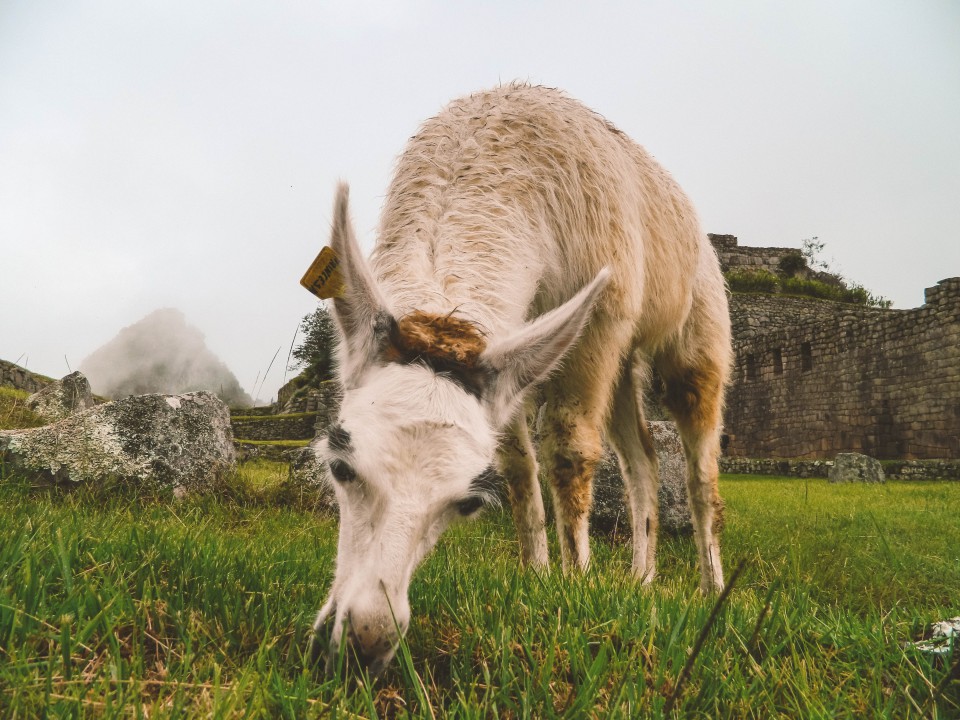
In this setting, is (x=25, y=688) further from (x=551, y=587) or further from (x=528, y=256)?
(x=528, y=256)

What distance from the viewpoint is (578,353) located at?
2.94m

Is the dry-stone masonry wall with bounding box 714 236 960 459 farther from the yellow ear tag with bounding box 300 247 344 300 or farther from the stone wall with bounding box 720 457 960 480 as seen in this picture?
the yellow ear tag with bounding box 300 247 344 300

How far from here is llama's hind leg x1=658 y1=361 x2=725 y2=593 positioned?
4.15 m

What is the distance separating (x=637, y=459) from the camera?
4617 mm

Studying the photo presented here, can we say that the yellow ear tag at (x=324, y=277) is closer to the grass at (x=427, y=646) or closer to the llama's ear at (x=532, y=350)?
the llama's ear at (x=532, y=350)

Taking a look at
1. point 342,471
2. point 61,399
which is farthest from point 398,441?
point 61,399

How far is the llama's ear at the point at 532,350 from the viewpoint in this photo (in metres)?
1.95

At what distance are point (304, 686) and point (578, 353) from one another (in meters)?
1.98

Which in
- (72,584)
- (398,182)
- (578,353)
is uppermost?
(398,182)

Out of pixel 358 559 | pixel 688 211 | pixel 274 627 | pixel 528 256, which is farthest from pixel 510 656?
pixel 688 211

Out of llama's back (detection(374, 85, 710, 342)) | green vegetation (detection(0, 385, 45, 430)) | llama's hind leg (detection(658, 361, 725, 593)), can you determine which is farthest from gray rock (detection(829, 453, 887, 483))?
green vegetation (detection(0, 385, 45, 430))

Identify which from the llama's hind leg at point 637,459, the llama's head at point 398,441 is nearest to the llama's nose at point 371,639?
the llama's head at point 398,441

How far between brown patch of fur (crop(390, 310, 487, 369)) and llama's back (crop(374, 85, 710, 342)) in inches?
3.8

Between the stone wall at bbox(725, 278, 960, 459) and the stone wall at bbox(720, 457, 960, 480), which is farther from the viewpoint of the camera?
the stone wall at bbox(725, 278, 960, 459)
